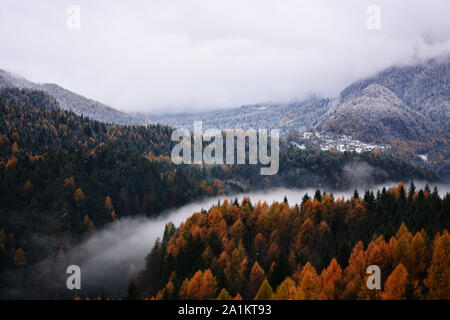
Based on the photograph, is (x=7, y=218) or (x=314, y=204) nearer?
(x=314, y=204)

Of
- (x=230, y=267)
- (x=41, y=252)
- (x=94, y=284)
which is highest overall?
(x=230, y=267)

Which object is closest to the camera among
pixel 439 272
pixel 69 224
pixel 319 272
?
pixel 439 272
